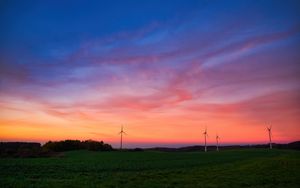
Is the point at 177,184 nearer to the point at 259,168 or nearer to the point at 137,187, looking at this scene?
the point at 137,187

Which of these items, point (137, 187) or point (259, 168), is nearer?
point (137, 187)

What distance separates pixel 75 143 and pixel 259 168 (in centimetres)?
12207

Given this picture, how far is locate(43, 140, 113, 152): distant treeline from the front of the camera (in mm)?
153562

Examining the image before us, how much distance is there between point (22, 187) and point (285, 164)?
4471 centimetres

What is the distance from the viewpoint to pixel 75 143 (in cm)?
16400

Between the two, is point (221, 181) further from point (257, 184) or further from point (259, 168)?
point (259, 168)

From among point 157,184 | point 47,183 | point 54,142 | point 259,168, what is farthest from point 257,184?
point 54,142

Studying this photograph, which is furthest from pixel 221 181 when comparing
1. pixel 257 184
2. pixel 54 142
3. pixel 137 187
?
pixel 54 142

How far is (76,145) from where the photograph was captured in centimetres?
16288

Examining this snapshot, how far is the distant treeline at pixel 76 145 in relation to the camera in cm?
15356

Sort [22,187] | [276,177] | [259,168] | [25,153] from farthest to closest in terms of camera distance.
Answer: [25,153]
[259,168]
[276,177]
[22,187]

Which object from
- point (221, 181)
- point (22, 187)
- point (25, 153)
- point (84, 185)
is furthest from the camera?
point (25, 153)

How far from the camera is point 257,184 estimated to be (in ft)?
125

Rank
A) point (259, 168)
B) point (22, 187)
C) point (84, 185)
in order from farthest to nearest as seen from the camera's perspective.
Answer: point (259, 168)
point (84, 185)
point (22, 187)
